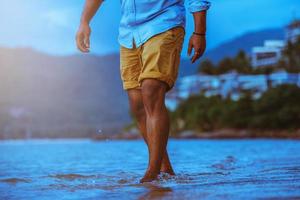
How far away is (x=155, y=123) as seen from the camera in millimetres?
2752

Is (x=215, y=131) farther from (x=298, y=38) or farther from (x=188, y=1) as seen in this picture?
(x=188, y=1)

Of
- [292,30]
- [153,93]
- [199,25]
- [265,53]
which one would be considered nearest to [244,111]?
[292,30]

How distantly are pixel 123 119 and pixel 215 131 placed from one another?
56.3 meters

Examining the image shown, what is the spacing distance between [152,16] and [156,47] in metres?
0.18

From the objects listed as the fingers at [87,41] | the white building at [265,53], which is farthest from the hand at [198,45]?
the white building at [265,53]

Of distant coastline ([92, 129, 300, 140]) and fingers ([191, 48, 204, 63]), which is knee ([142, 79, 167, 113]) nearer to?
fingers ([191, 48, 204, 63])

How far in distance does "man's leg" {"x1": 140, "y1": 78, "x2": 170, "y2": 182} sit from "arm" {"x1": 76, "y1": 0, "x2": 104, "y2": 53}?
475mm

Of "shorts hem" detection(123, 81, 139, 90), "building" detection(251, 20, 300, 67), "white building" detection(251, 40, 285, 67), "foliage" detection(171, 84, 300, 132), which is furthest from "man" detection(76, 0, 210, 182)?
"white building" detection(251, 40, 285, 67)

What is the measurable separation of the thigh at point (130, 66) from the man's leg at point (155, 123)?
256 mm

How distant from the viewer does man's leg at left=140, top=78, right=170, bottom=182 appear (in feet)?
8.95

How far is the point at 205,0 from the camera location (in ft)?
9.35

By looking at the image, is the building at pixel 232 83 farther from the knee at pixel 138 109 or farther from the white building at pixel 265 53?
the knee at pixel 138 109

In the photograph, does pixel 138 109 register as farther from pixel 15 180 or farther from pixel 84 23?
pixel 15 180

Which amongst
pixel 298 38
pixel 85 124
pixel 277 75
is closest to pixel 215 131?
pixel 277 75
